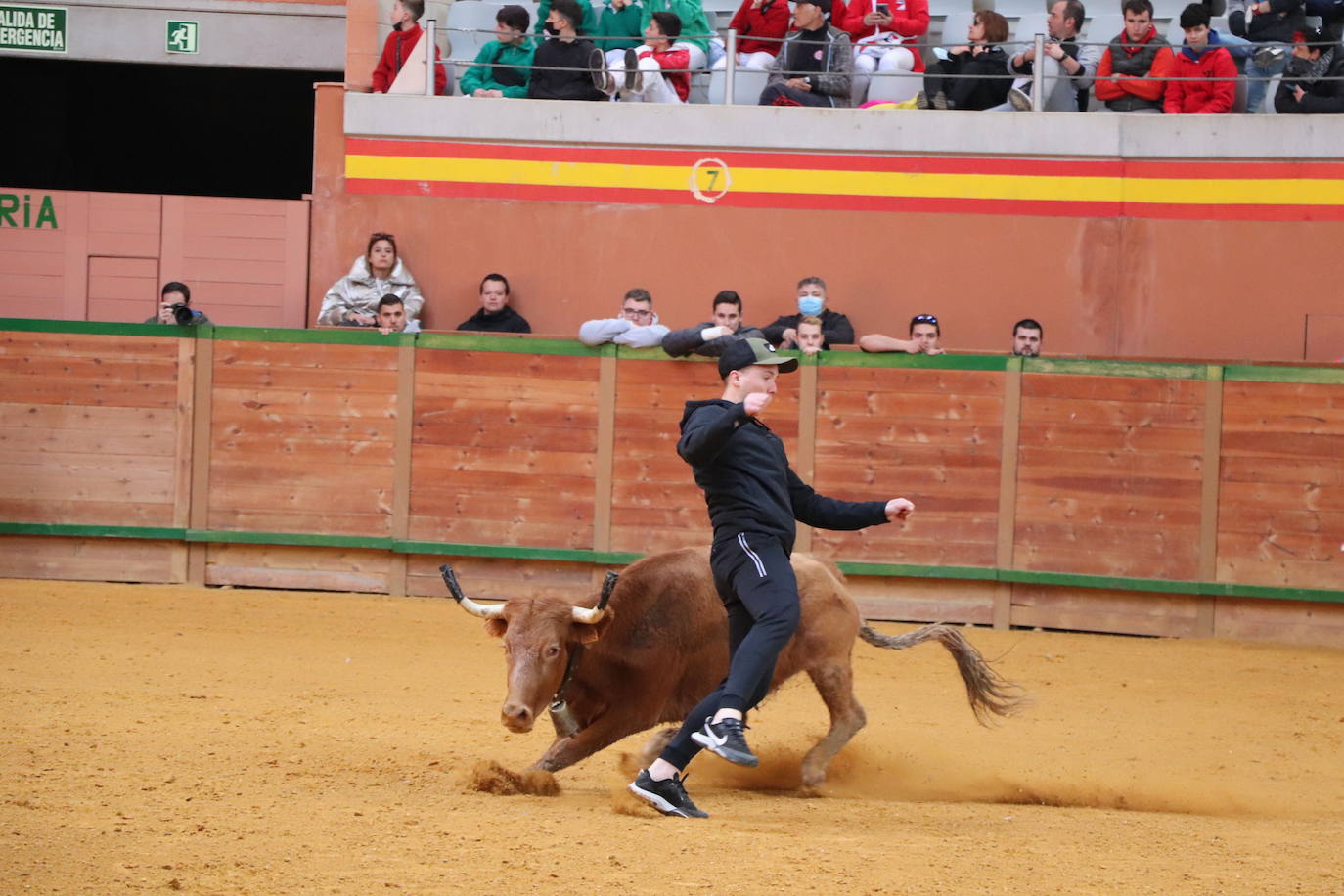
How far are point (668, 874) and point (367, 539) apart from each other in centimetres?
726

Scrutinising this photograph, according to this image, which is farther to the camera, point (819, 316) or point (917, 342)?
point (819, 316)

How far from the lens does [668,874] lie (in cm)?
445

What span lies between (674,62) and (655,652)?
762cm

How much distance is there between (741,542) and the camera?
18.6ft

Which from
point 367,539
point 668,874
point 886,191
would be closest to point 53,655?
point 367,539

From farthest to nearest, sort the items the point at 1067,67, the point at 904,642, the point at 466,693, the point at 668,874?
the point at 1067,67, the point at 466,693, the point at 904,642, the point at 668,874

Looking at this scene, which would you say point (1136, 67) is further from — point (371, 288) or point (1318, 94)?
point (371, 288)

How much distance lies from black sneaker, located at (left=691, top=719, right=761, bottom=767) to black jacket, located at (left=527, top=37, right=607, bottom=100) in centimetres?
839

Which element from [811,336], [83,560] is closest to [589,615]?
[811,336]

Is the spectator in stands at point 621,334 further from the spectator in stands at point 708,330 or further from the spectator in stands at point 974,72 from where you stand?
the spectator in stands at point 974,72

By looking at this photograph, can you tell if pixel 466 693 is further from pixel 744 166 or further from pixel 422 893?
pixel 744 166

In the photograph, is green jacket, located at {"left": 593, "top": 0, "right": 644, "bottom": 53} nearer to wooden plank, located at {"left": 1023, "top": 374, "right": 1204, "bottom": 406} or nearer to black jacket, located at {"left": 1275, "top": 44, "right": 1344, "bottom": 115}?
wooden plank, located at {"left": 1023, "top": 374, "right": 1204, "bottom": 406}

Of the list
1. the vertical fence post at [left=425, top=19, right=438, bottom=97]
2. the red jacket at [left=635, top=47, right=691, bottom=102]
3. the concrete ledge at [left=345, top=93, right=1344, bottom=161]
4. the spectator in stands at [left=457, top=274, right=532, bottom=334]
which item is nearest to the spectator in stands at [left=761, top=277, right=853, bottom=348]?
the concrete ledge at [left=345, top=93, right=1344, bottom=161]

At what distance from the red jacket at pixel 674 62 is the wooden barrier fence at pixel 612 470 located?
2.91 metres
